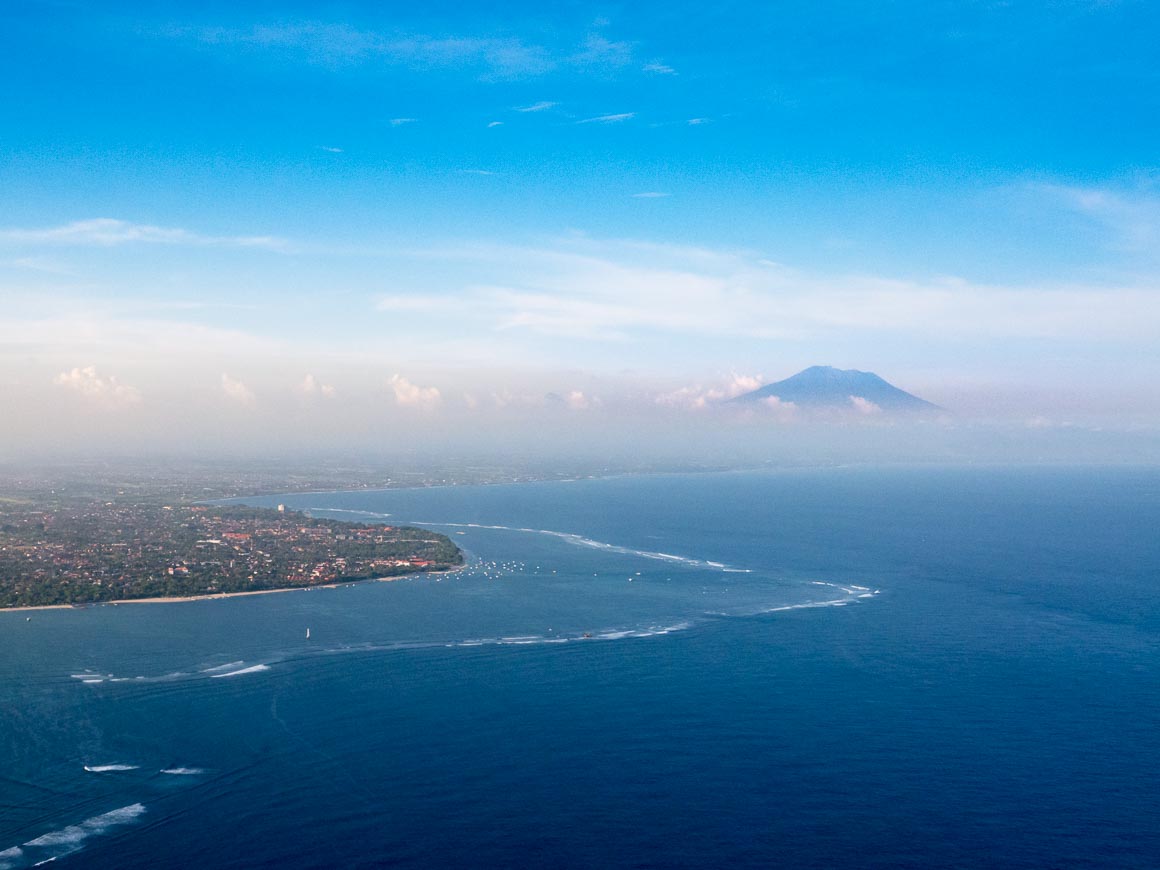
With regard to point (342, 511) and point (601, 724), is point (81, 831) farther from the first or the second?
point (342, 511)

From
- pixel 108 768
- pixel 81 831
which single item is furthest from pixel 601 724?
pixel 81 831

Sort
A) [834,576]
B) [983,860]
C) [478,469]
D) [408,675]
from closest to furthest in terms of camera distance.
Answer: [983,860] < [408,675] < [834,576] < [478,469]

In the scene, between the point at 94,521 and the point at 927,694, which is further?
the point at 94,521

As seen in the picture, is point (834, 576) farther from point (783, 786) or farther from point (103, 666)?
point (103, 666)

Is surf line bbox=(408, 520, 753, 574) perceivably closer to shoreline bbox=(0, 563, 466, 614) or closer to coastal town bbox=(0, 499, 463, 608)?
coastal town bbox=(0, 499, 463, 608)

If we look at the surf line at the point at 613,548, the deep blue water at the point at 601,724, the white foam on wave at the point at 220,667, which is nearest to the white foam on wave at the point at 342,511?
the surf line at the point at 613,548

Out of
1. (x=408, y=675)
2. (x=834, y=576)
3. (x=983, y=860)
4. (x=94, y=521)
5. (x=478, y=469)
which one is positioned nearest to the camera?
(x=983, y=860)

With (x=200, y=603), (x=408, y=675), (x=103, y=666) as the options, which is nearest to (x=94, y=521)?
(x=200, y=603)

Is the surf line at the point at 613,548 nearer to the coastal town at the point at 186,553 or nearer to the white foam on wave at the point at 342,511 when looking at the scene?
the white foam on wave at the point at 342,511

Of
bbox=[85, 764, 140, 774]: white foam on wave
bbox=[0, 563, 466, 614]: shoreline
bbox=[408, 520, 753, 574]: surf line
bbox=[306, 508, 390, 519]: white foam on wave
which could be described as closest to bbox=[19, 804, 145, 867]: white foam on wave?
bbox=[85, 764, 140, 774]: white foam on wave
